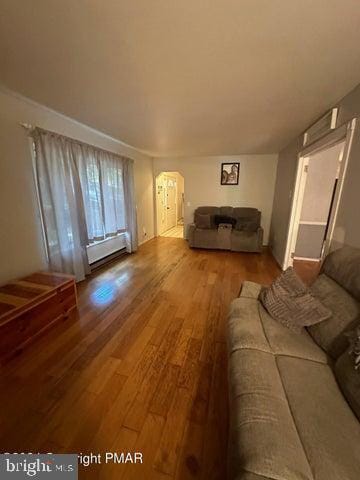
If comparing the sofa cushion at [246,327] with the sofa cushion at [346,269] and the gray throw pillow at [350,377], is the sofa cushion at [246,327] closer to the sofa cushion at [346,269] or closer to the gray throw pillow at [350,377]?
the gray throw pillow at [350,377]

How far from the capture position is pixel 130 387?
147cm

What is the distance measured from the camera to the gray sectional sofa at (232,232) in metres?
4.64

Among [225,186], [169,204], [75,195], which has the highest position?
[225,186]

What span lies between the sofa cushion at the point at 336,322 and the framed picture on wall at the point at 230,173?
4.15 meters

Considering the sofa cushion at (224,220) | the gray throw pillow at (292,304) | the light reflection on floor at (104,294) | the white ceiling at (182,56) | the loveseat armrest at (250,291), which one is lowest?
the light reflection on floor at (104,294)

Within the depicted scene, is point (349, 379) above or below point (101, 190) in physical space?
below

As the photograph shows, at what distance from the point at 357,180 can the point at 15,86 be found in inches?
129

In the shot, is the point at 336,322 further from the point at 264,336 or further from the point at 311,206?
the point at 311,206

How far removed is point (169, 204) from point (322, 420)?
6.56 m

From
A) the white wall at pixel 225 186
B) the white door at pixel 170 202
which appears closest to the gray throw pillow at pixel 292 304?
the white wall at pixel 225 186

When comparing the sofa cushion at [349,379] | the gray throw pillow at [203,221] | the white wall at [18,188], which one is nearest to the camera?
the sofa cushion at [349,379]

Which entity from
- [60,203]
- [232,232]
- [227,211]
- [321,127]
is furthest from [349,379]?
[227,211]

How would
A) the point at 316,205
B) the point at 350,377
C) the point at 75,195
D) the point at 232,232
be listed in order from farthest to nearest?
the point at 232,232 → the point at 316,205 → the point at 75,195 → the point at 350,377

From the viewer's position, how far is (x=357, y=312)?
1229 mm
